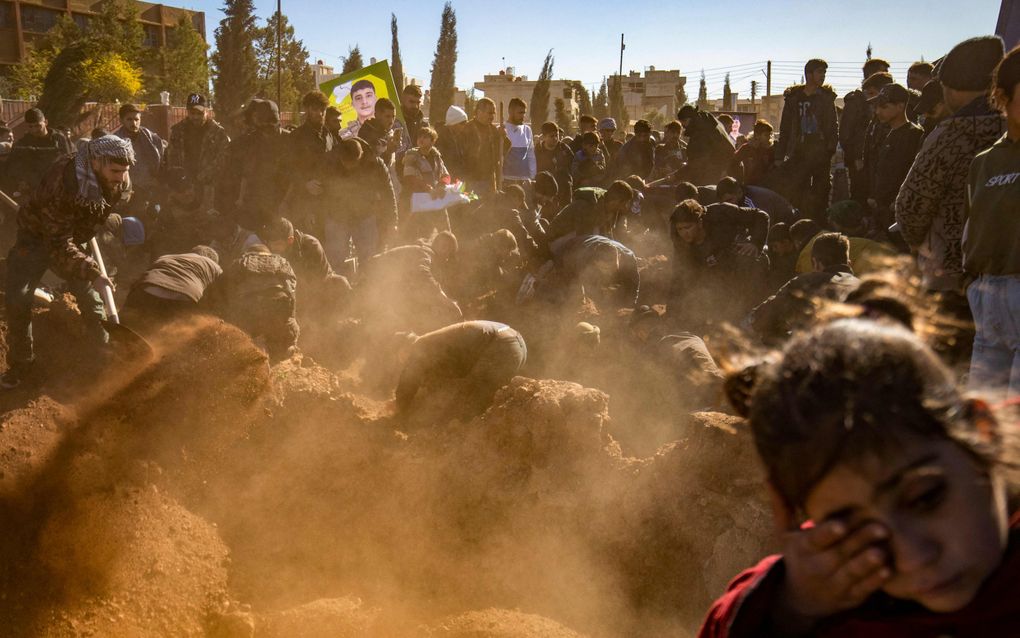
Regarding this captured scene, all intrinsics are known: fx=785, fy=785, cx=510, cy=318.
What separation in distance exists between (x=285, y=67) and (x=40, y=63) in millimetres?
7868

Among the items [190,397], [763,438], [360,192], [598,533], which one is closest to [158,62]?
[360,192]

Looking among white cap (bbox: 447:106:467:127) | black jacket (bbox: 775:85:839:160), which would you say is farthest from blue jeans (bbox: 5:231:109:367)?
black jacket (bbox: 775:85:839:160)

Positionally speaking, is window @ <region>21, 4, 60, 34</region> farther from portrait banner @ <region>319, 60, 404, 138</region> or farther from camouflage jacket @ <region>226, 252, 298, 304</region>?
camouflage jacket @ <region>226, 252, 298, 304</region>

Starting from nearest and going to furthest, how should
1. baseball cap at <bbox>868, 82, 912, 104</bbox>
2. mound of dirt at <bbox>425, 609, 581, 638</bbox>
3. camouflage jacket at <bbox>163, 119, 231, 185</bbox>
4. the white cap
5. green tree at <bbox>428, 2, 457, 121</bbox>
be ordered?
mound of dirt at <bbox>425, 609, 581, 638</bbox> < baseball cap at <bbox>868, 82, 912, 104</bbox> < camouflage jacket at <bbox>163, 119, 231, 185</bbox> < the white cap < green tree at <bbox>428, 2, 457, 121</bbox>

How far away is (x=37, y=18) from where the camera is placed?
36562 mm

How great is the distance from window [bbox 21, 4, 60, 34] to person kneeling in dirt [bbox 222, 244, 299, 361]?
3772 centimetres

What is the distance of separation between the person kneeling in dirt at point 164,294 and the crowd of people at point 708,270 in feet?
0.05

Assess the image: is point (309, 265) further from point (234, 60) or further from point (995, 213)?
point (234, 60)

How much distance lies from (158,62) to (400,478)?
30561 millimetres

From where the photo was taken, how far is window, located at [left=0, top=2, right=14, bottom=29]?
3494cm

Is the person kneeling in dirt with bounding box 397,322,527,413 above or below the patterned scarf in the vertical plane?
below

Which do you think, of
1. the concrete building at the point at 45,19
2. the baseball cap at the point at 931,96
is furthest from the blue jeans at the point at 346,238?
the concrete building at the point at 45,19

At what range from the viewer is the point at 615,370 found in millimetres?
5684

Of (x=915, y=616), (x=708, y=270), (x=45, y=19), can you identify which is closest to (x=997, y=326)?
(x=915, y=616)
